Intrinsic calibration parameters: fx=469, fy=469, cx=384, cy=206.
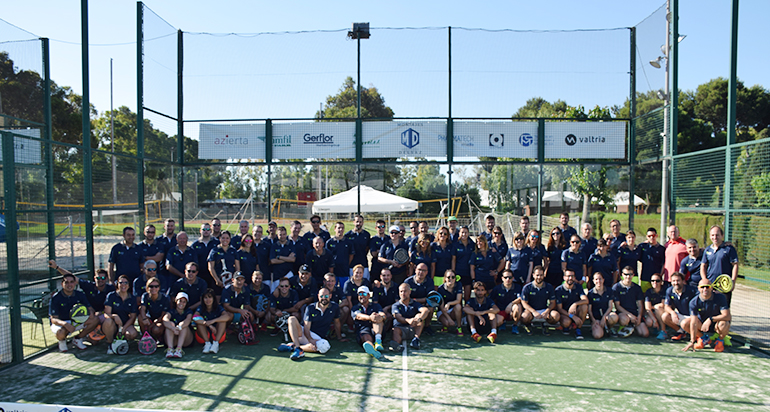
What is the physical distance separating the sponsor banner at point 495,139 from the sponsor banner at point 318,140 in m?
2.52

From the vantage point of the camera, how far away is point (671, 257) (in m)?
8.15

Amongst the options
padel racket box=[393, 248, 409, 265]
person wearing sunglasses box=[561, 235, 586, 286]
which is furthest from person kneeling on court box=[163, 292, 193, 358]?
person wearing sunglasses box=[561, 235, 586, 286]

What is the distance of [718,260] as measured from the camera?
7344 mm

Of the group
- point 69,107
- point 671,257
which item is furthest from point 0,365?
point 69,107

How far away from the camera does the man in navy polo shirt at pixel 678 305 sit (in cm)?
728

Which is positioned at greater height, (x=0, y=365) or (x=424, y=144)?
(x=424, y=144)

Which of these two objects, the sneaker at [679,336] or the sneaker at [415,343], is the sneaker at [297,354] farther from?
the sneaker at [679,336]

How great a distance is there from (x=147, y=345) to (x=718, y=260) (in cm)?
866

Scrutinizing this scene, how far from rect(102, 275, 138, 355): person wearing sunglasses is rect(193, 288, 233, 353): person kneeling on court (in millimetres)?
949

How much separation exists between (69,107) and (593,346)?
118 feet

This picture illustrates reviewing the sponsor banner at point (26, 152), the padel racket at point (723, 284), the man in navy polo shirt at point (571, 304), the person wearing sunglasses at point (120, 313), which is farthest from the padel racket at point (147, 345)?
the padel racket at point (723, 284)

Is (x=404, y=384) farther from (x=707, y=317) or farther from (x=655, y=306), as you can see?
(x=707, y=317)

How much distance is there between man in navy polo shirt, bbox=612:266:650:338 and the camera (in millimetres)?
7547

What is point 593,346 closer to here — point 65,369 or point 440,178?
point 440,178
